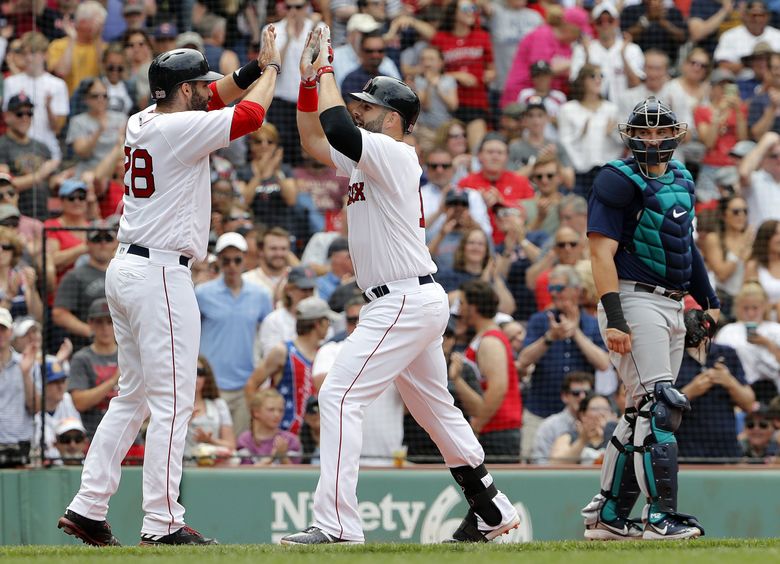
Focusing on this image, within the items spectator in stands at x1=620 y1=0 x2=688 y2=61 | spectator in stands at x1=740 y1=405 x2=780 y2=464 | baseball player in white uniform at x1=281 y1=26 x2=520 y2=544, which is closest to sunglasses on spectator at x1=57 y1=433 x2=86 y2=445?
baseball player in white uniform at x1=281 y1=26 x2=520 y2=544

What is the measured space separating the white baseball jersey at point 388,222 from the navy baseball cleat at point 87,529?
168 cm

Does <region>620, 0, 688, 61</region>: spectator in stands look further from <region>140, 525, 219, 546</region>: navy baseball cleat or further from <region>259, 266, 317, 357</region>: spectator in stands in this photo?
<region>140, 525, 219, 546</region>: navy baseball cleat

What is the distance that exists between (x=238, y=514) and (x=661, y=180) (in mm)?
3584

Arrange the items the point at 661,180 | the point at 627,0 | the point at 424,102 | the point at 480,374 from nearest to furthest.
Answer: the point at 661,180 → the point at 480,374 → the point at 424,102 → the point at 627,0

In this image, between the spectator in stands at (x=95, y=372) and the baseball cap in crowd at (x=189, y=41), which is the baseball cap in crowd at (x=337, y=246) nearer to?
the baseball cap in crowd at (x=189, y=41)

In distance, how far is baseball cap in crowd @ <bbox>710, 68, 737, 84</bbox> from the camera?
1302 cm

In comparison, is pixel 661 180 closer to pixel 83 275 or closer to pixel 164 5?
pixel 83 275

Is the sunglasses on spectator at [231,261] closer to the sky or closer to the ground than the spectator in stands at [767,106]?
closer to the ground

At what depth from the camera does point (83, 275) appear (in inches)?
372

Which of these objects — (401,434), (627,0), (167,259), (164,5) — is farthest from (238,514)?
(627,0)

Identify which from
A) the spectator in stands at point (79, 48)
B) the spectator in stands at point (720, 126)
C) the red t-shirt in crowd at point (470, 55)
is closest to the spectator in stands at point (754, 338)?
the spectator in stands at point (720, 126)

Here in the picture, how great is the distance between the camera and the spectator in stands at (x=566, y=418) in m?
9.27

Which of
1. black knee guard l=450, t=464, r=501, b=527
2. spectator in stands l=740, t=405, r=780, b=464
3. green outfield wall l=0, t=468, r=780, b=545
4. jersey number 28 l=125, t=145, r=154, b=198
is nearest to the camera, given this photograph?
jersey number 28 l=125, t=145, r=154, b=198

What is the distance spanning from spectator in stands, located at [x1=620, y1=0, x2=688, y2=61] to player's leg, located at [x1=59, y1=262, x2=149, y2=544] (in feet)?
28.6
